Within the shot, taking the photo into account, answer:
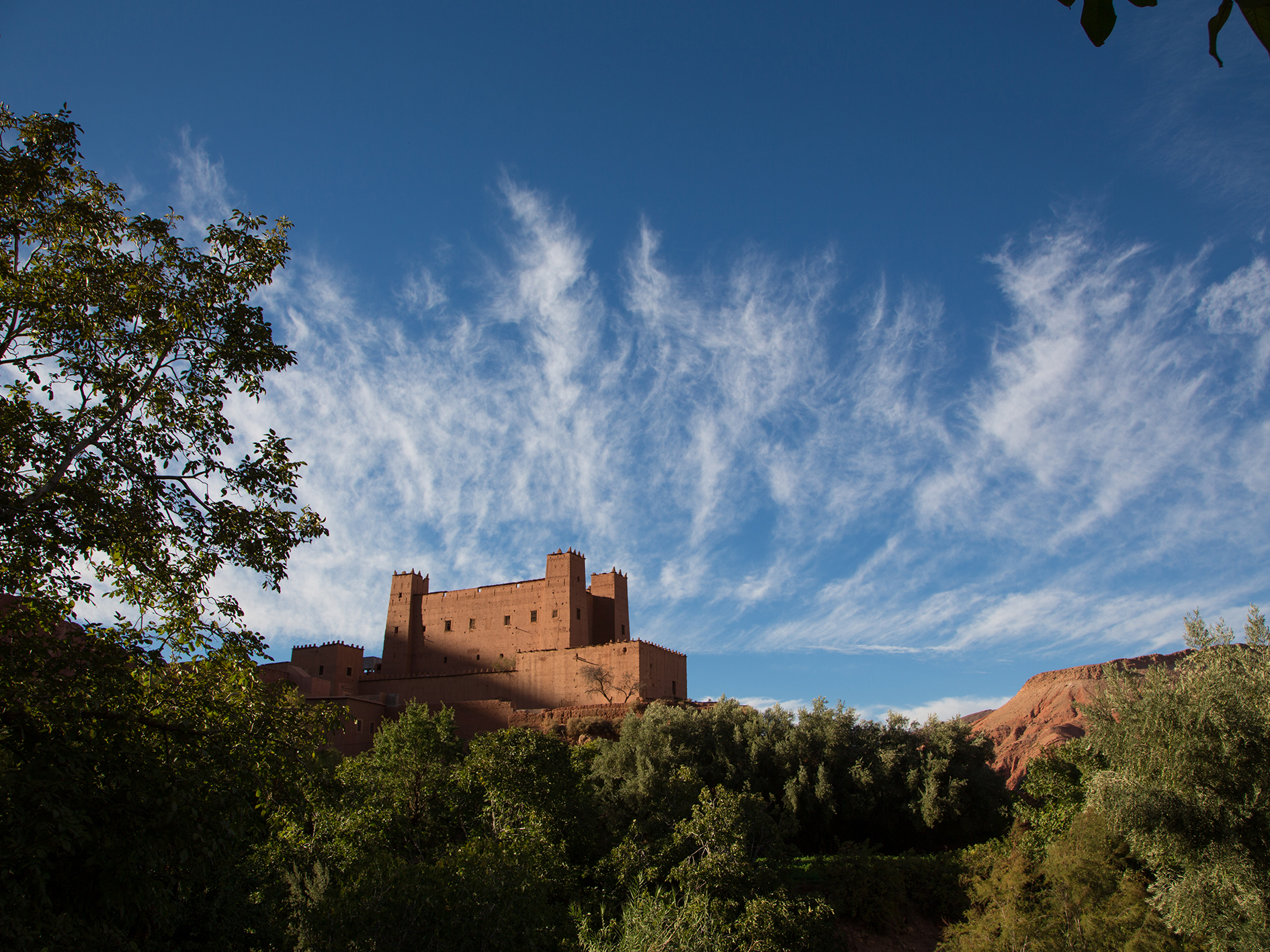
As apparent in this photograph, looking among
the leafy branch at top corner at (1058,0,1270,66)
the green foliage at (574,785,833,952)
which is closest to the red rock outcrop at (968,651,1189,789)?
the green foliage at (574,785,833,952)

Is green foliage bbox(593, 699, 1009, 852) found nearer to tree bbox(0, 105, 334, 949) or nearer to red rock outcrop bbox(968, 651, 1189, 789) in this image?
tree bbox(0, 105, 334, 949)

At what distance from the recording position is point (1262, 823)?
17688mm

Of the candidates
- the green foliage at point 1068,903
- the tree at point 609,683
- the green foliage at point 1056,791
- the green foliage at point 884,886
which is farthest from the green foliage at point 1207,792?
the tree at point 609,683

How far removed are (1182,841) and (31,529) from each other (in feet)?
72.7

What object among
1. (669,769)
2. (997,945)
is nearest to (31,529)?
(997,945)

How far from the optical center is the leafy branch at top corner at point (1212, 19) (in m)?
1.37

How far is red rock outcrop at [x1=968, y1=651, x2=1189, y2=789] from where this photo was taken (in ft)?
200

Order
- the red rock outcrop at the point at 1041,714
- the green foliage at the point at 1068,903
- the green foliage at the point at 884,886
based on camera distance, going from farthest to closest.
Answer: the red rock outcrop at the point at 1041,714
the green foliage at the point at 884,886
the green foliage at the point at 1068,903

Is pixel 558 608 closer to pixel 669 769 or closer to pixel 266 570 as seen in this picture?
pixel 669 769

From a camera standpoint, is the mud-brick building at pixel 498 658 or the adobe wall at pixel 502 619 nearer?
the mud-brick building at pixel 498 658

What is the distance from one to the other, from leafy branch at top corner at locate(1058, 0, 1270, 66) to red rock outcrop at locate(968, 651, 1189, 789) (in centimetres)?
6232

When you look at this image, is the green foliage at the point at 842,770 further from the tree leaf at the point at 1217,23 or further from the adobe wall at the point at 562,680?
the tree leaf at the point at 1217,23

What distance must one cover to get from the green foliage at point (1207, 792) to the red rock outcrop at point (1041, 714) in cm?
4057

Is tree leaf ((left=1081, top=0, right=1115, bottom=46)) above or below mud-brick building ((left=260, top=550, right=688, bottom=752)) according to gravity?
below
